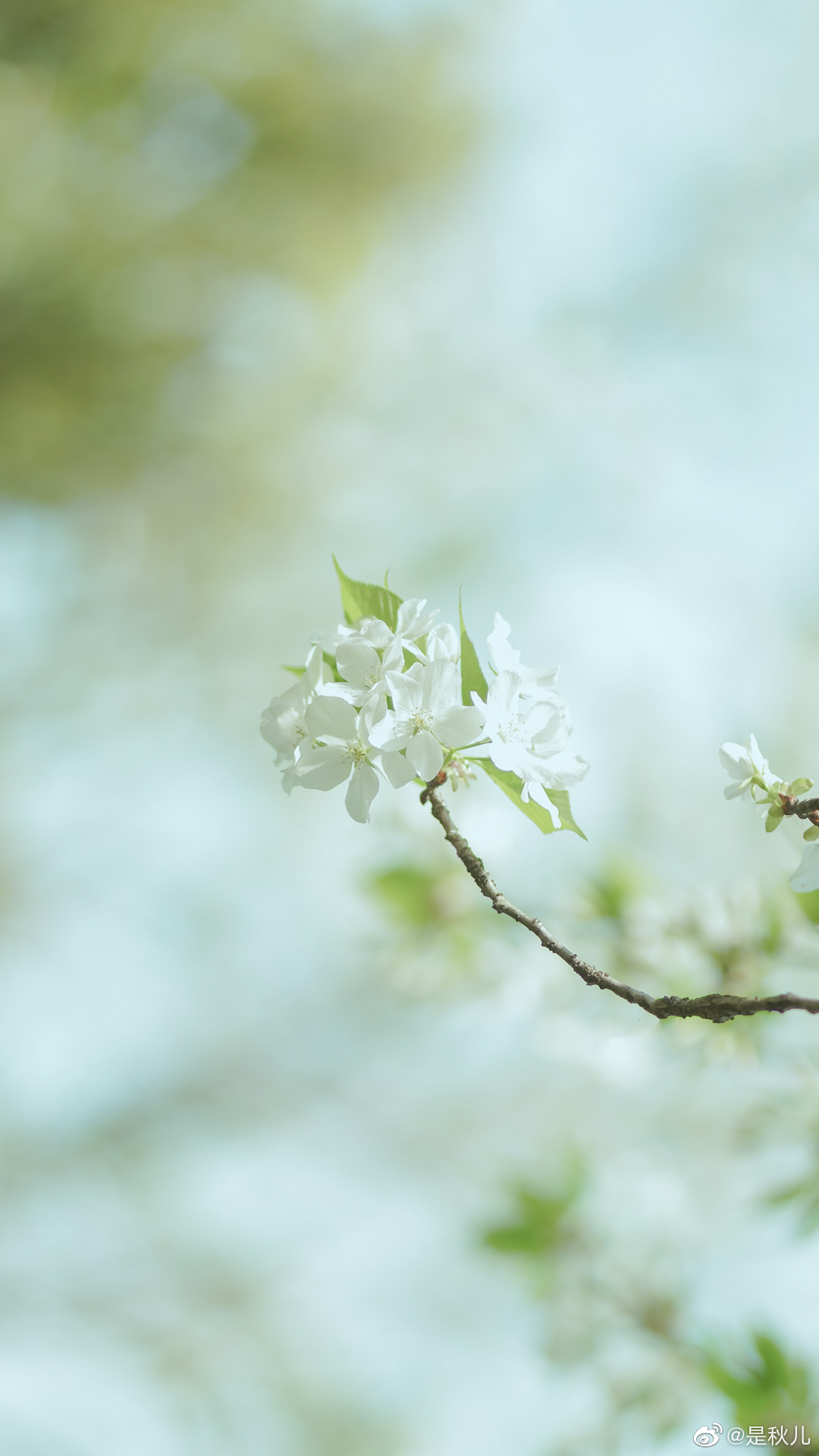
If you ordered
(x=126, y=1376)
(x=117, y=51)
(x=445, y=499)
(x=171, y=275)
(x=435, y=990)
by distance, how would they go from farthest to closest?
(x=445, y=499)
(x=126, y=1376)
(x=171, y=275)
(x=117, y=51)
(x=435, y=990)

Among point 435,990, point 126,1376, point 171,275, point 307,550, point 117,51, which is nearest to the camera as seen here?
point 435,990

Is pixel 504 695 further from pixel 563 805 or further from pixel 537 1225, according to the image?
pixel 537 1225

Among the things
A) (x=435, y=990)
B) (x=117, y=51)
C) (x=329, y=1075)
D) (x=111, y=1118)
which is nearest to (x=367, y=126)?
(x=117, y=51)

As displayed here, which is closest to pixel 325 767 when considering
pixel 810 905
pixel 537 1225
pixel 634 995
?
pixel 634 995

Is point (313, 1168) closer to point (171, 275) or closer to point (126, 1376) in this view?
point (126, 1376)

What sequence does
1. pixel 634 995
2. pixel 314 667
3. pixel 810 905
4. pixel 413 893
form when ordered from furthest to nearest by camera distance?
pixel 413 893, pixel 810 905, pixel 314 667, pixel 634 995

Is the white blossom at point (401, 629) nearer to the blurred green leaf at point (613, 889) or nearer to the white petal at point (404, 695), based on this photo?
the white petal at point (404, 695)
